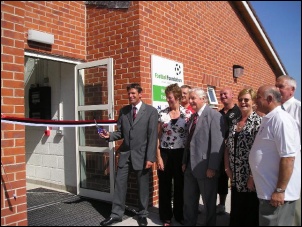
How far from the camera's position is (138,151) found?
152 inches

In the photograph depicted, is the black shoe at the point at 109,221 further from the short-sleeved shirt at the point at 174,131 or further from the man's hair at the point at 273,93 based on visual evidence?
the man's hair at the point at 273,93

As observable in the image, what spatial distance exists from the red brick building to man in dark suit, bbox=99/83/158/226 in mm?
638

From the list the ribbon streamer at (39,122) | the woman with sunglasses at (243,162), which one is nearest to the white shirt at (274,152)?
the woman with sunglasses at (243,162)

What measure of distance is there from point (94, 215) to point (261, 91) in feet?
9.33

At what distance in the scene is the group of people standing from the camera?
2705 millimetres

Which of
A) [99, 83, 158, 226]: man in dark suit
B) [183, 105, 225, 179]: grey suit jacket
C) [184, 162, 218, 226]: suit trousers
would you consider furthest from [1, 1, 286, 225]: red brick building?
[183, 105, 225, 179]: grey suit jacket

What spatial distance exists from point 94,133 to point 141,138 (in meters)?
1.46

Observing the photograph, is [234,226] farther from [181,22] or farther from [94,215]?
[181,22]

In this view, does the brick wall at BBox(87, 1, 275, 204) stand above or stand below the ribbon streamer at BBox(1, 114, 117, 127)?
above

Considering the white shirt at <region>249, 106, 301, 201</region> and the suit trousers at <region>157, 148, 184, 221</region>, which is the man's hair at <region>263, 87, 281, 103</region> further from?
the suit trousers at <region>157, 148, 184, 221</region>

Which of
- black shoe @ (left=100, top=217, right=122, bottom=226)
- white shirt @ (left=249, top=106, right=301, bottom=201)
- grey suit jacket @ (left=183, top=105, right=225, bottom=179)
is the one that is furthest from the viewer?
black shoe @ (left=100, top=217, right=122, bottom=226)

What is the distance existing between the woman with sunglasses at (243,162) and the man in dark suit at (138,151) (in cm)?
100

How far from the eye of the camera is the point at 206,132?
11.4 feet

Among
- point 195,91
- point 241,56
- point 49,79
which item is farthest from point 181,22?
point 241,56
